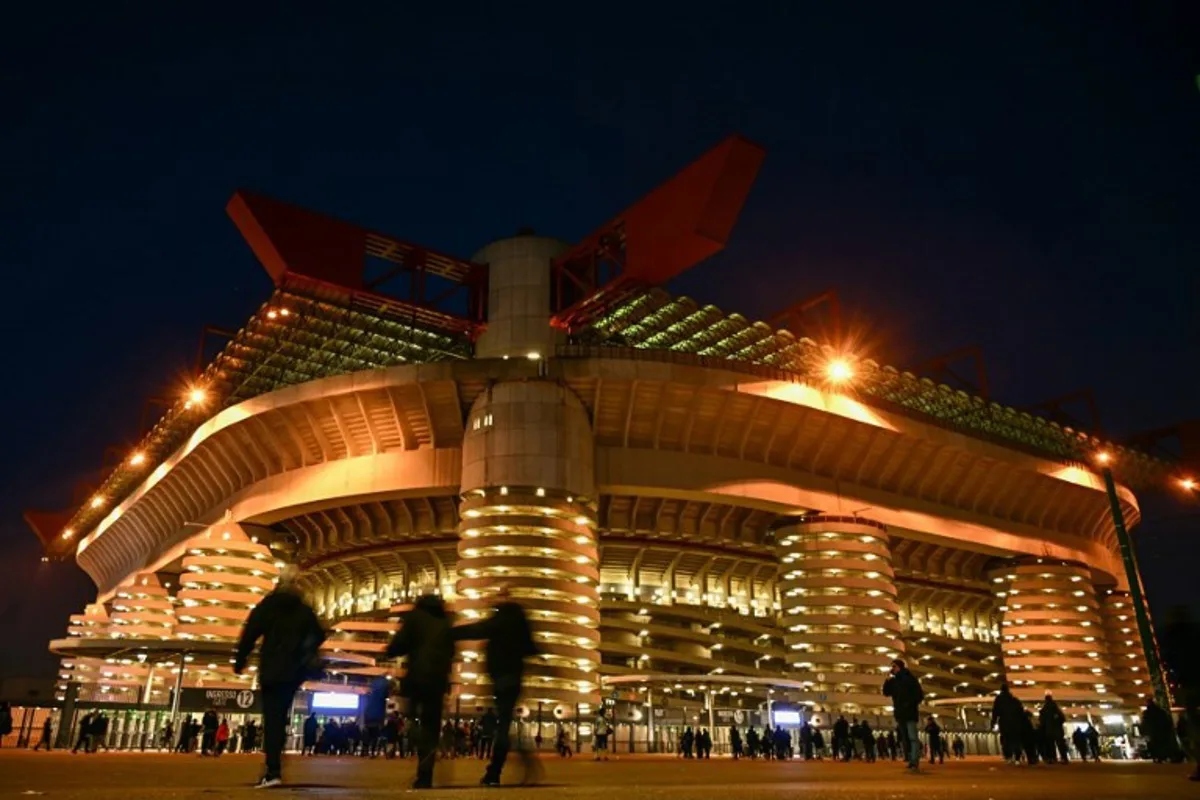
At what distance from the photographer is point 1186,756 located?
30.0 meters

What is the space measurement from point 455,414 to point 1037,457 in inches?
1403

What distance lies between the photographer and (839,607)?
4791 cm

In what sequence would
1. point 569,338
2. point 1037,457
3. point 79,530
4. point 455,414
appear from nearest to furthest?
point 455,414, point 569,338, point 1037,457, point 79,530

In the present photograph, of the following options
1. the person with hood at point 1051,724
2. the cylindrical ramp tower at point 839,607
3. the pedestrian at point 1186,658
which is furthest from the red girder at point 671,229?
the pedestrian at point 1186,658

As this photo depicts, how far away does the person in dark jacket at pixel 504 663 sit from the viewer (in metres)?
9.63

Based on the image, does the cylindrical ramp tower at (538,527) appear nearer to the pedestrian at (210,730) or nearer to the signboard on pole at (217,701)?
the signboard on pole at (217,701)

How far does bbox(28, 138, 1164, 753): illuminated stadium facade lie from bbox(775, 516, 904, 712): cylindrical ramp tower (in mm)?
123

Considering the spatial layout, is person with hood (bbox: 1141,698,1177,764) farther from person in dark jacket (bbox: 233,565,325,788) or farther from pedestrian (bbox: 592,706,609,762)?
person in dark jacket (bbox: 233,565,325,788)

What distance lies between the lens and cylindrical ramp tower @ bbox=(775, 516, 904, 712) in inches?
1833

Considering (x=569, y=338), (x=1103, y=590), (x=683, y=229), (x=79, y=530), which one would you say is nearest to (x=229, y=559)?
(x=569, y=338)

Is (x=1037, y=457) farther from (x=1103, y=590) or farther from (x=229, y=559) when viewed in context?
(x=229, y=559)

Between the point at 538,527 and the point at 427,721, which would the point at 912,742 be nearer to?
the point at 427,721

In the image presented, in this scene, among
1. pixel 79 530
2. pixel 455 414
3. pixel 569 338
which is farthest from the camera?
pixel 79 530

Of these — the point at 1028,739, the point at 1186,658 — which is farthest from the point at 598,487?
the point at 1186,658
